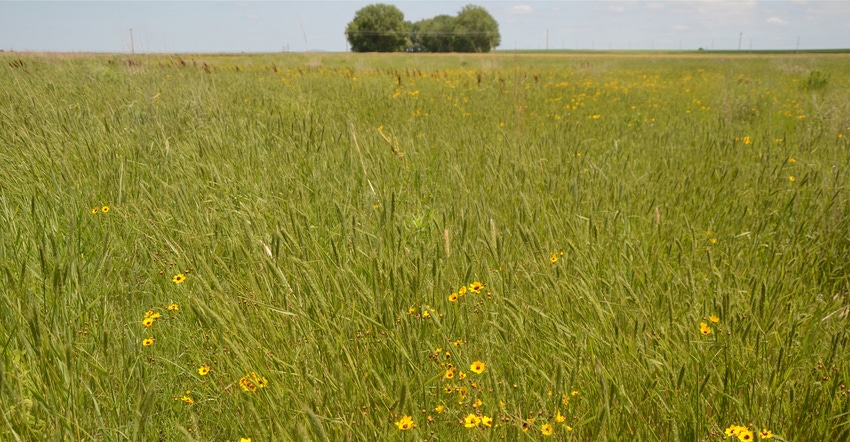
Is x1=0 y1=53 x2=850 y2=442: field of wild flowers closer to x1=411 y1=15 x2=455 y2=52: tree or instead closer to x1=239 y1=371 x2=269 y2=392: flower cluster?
x1=239 y1=371 x2=269 y2=392: flower cluster

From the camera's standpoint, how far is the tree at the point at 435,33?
65625mm

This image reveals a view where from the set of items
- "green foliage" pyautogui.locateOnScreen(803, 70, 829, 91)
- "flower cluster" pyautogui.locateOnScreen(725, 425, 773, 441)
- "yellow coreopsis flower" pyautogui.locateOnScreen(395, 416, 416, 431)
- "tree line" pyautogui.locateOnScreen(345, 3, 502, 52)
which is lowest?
"flower cluster" pyautogui.locateOnScreen(725, 425, 773, 441)

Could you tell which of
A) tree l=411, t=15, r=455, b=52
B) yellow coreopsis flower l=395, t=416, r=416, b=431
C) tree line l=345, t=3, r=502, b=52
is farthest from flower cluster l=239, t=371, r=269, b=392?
tree l=411, t=15, r=455, b=52

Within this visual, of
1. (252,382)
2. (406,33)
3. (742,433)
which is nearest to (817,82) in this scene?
(742,433)

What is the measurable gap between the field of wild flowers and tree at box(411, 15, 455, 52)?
61155 mm

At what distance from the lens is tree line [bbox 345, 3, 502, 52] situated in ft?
195

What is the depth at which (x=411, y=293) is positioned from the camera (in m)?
1.51

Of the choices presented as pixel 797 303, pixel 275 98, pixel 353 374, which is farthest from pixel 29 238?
pixel 275 98

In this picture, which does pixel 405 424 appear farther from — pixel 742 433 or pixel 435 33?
pixel 435 33

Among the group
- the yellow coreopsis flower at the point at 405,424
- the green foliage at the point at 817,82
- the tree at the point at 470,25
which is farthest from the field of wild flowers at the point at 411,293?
the tree at the point at 470,25

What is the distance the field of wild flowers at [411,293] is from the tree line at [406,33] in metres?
55.4

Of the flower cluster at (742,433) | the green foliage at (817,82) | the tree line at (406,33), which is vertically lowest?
the flower cluster at (742,433)

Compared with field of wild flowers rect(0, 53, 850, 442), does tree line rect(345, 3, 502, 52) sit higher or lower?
higher

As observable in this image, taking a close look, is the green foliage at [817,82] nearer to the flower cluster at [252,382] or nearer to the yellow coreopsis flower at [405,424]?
the yellow coreopsis flower at [405,424]
